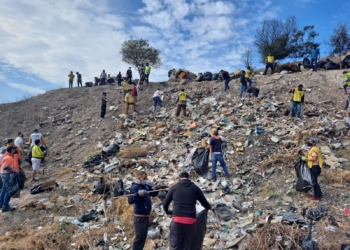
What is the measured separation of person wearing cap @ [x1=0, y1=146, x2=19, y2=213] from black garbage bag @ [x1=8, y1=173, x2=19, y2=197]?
0.15 ft

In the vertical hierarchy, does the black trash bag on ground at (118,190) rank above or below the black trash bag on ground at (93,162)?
below

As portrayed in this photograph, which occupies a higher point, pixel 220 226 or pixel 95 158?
pixel 95 158

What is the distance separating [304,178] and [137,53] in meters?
21.6

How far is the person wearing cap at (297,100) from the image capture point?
952 cm

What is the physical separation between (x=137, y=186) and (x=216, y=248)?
5.49ft

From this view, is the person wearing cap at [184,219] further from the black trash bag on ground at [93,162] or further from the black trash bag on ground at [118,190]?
the black trash bag on ground at [93,162]

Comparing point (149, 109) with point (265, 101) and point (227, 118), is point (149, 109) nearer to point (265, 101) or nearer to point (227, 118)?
point (227, 118)

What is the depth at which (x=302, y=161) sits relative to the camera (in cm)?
580

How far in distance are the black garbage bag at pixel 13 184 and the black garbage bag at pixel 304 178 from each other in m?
6.39

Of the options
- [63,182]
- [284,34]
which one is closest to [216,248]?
[63,182]

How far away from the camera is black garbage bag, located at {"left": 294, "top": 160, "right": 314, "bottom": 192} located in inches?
224

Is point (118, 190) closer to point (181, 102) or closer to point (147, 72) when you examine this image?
point (181, 102)

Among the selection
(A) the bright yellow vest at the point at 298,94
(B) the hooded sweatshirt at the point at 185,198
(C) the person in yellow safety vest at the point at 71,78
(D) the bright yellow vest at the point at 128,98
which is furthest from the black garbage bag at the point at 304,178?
(C) the person in yellow safety vest at the point at 71,78

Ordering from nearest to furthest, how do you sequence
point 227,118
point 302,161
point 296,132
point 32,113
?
point 302,161, point 296,132, point 227,118, point 32,113
